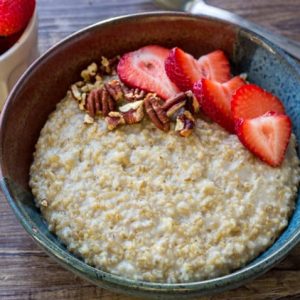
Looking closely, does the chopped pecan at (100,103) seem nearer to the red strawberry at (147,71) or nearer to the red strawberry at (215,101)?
the red strawberry at (147,71)

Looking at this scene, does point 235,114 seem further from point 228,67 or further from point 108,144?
point 108,144

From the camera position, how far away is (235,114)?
138 cm

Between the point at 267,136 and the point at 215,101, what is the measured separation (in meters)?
0.14

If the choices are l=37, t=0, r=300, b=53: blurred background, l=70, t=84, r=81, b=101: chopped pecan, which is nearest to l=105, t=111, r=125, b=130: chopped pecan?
l=70, t=84, r=81, b=101: chopped pecan

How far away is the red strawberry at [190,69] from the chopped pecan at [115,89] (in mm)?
119

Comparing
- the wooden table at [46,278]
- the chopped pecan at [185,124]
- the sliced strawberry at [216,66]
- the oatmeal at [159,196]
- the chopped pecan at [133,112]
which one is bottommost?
the wooden table at [46,278]

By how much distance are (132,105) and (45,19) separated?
1.77 ft

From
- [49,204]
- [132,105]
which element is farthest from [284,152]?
[49,204]

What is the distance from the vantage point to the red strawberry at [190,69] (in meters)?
1.44

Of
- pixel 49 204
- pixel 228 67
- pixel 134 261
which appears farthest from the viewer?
pixel 228 67

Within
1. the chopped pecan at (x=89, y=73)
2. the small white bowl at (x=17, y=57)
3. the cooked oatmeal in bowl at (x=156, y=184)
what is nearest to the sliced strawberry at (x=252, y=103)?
the cooked oatmeal in bowl at (x=156, y=184)

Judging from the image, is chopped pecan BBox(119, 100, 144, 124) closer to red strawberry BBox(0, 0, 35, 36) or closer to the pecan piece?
the pecan piece

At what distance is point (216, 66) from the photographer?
1506 mm

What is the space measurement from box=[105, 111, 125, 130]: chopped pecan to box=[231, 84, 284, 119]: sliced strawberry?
25cm
